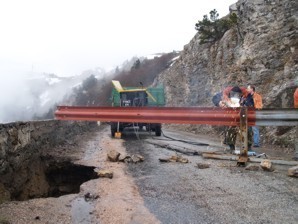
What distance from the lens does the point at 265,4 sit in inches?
711

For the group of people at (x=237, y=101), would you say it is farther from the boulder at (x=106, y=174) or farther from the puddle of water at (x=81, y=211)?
the puddle of water at (x=81, y=211)

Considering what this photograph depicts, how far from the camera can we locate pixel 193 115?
805 centimetres

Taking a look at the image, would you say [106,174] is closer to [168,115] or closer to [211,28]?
[168,115]

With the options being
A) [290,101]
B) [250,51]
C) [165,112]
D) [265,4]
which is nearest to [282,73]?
[290,101]

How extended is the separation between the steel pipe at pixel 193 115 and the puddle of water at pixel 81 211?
352 centimetres

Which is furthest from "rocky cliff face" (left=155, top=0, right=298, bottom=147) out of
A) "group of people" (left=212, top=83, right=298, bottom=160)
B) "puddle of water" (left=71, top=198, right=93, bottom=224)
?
"puddle of water" (left=71, top=198, right=93, bottom=224)

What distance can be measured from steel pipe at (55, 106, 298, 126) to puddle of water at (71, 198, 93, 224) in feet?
11.5

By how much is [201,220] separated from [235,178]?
7.68 feet

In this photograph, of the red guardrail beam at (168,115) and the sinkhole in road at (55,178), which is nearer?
the red guardrail beam at (168,115)

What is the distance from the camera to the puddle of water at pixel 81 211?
4.43m

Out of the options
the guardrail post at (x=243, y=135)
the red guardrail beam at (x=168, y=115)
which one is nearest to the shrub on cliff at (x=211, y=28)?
the red guardrail beam at (x=168, y=115)

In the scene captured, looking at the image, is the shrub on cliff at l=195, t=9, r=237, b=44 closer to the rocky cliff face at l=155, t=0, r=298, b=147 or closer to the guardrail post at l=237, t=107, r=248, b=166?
the rocky cliff face at l=155, t=0, r=298, b=147

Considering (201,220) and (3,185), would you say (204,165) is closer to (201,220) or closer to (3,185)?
(201,220)

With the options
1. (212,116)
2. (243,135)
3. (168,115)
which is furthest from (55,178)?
(243,135)
